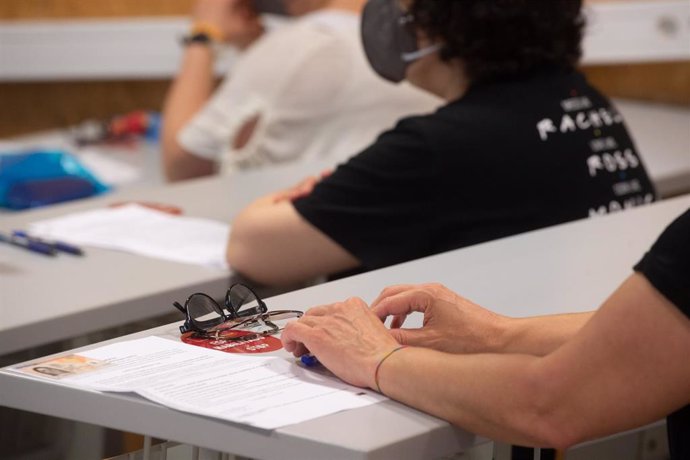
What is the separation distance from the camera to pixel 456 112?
190cm

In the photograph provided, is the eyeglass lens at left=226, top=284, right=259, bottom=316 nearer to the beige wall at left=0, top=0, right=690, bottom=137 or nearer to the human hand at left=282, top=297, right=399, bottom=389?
the human hand at left=282, top=297, right=399, bottom=389

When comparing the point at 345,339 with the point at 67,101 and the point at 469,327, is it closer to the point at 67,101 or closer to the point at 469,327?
the point at 469,327

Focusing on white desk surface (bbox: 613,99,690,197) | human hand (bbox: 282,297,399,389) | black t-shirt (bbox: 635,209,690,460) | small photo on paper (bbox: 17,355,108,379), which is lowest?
small photo on paper (bbox: 17,355,108,379)

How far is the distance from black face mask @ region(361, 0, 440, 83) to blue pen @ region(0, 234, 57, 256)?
666 millimetres

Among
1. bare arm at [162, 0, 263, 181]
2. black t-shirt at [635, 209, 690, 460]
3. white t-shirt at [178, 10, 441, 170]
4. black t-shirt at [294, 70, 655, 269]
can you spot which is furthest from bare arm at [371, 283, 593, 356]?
bare arm at [162, 0, 263, 181]

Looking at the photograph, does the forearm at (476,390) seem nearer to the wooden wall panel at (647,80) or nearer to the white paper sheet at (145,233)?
the white paper sheet at (145,233)

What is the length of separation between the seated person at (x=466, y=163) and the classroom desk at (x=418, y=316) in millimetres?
78

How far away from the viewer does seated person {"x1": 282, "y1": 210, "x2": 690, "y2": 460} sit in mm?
1062

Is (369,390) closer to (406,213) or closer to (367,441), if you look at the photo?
(367,441)

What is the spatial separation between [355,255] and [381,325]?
60cm

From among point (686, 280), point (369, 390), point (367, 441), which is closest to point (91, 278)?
point (369, 390)

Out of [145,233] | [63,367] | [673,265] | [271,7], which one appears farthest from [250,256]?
[271,7]

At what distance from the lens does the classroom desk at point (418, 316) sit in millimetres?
1123

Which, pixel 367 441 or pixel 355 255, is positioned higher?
pixel 355 255
